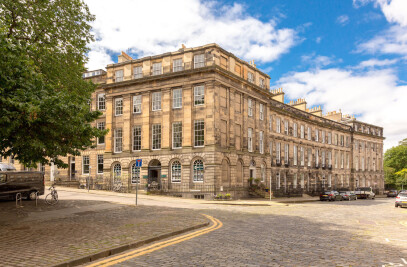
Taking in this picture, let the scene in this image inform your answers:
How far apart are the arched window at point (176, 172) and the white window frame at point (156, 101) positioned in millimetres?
6221

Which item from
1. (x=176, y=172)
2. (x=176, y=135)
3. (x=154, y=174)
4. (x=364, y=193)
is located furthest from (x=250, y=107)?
(x=364, y=193)

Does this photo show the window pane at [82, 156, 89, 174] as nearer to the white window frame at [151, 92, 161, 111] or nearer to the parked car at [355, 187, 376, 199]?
the white window frame at [151, 92, 161, 111]

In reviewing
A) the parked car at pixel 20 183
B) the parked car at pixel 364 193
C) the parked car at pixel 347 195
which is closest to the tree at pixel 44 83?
the parked car at pixel 20 183

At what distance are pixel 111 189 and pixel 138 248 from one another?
95.5 ft

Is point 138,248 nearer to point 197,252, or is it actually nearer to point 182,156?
point 197,252

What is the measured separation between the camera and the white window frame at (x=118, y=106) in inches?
1502

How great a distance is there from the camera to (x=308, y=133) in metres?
55.3

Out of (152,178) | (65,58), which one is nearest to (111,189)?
(152,178)

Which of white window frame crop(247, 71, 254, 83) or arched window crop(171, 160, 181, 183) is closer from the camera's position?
arched window crop(171, 160, 181, 183)

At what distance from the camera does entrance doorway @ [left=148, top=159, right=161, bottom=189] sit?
34531 mm

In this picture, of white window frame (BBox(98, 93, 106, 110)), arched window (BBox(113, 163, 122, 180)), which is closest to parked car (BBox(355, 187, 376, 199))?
arched window (BBox(113, 163, 122, 180))

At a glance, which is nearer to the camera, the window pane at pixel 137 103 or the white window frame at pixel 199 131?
the white window frame at pixel 199 131

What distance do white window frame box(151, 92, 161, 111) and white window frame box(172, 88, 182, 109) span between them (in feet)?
5.93

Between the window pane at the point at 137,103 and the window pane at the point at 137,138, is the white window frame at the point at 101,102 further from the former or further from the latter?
the window pane at the point at 137,138
